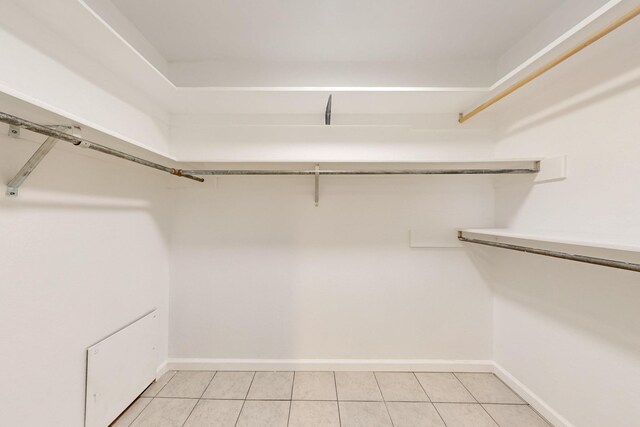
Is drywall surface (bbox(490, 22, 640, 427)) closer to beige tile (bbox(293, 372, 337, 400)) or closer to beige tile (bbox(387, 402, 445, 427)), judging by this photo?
beige tile (bbox(387, 402, 445, 427))

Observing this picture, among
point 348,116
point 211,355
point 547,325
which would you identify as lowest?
point 211,355

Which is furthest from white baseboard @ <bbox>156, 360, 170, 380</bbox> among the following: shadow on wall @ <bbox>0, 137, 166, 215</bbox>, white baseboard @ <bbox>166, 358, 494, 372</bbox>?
shadow on wall @ <bbox>0, 137, 166, 215</bbox>

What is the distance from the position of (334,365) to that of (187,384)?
3.52 ft

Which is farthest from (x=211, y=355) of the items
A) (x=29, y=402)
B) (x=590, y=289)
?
(x=590, y=289)

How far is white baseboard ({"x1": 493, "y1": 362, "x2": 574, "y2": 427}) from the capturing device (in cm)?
142

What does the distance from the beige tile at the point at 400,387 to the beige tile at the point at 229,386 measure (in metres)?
0.96

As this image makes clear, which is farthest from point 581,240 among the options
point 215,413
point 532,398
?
point 215,413

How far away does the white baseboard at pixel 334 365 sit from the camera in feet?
6.39

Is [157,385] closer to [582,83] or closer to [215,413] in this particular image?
[215,413]

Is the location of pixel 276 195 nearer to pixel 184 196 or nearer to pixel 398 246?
pixel 184 196

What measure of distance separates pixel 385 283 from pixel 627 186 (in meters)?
1.39

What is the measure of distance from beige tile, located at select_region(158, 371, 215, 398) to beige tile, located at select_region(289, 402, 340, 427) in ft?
2.23

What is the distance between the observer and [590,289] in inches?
49.9

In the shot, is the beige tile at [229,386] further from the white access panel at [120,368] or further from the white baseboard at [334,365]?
the white access panel at [120,368]
